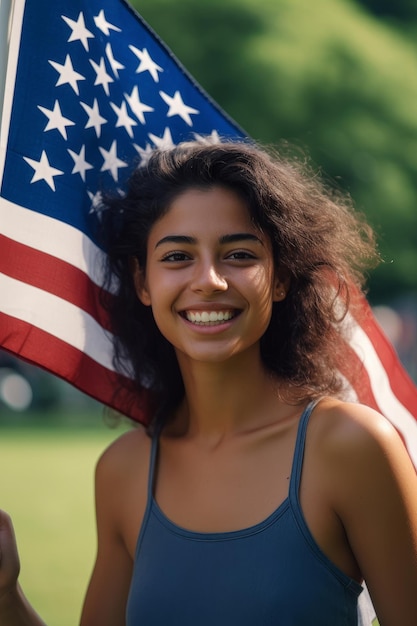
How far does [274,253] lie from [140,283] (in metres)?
0.40

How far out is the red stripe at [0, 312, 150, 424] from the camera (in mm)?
2891

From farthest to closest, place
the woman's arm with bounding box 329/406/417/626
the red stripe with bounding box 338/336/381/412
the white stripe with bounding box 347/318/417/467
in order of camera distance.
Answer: the white stripe with bounding box 347/318/417/467, the red stripe with bounding box 338/336/381/412, the woman's arm with bounding box 329/406/417/626

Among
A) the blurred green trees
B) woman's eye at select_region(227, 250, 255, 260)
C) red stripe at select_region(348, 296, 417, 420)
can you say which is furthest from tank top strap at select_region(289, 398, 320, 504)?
the blurred green trees

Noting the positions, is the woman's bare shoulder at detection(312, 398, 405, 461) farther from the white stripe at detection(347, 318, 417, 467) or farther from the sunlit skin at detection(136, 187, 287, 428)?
the white stripe at detection(347, 318, 417, 467)

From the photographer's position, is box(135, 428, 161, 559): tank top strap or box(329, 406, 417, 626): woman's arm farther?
box(135, 428, 161, 559): tank top strap

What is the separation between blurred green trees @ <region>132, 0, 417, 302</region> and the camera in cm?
→ 688

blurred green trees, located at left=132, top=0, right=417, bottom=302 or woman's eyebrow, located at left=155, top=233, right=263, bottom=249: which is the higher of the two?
woman's eyebrow, located at left=155, top=233, right=263, bottom=249

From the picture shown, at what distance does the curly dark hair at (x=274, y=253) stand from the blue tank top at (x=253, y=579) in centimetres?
39

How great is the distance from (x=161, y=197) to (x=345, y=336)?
0.79m

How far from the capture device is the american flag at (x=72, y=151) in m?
2.88

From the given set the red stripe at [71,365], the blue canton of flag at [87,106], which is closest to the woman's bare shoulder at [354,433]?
the red stripe at [71,365]

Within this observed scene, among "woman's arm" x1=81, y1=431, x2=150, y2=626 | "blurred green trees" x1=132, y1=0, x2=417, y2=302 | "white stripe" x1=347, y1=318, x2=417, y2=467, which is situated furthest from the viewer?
"blurred green trees" x1=132, y1=0, x2=417, y2=302

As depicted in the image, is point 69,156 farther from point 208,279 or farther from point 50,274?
point 208,279

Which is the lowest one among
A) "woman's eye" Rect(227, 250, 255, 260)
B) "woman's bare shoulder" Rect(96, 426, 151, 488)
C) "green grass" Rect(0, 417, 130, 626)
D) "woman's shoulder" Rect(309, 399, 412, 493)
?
"green grass" Rect(0, 417, 130, 626)
